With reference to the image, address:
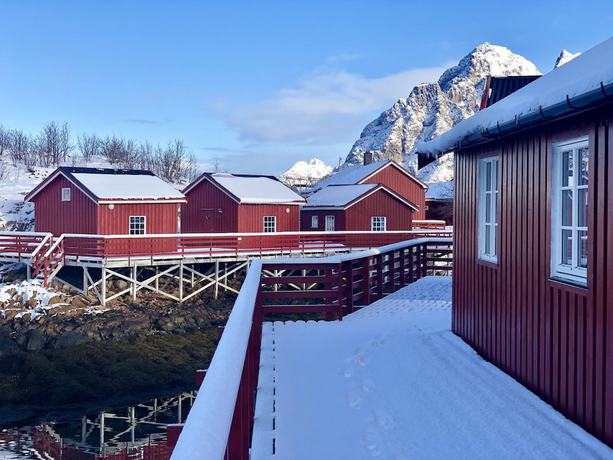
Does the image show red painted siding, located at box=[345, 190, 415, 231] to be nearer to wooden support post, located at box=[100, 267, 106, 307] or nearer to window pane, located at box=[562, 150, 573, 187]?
wooden support post, located at box=[100, 267, 106, 307]

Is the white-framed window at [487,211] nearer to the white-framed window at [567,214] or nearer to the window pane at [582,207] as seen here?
the white-framed window at [567,214]

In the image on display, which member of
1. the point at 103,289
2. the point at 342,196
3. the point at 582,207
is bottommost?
the point at 103,289

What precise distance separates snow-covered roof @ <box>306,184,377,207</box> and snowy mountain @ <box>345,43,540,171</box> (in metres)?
111

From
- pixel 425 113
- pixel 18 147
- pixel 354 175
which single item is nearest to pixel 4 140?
pixel 18 147

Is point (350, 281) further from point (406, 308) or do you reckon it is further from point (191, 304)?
point (191, 304)

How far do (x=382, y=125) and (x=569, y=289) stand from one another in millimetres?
163931

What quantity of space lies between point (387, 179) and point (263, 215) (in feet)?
48.0

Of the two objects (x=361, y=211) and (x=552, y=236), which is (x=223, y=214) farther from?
(x=552, y=236)

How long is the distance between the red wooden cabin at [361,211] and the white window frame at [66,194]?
12867mm

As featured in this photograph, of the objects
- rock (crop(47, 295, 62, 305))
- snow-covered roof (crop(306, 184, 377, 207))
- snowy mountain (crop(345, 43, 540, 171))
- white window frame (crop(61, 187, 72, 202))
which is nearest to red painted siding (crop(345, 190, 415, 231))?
snow-covered roof (crop(306, 184, 377, 207))

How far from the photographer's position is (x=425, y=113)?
16088cm

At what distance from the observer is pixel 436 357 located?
22.5ft

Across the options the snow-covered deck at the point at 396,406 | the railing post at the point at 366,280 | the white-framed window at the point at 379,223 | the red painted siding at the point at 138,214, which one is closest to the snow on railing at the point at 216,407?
the snow-covered deck at the point at 396,406

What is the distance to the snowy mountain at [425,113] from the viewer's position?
154 metres
